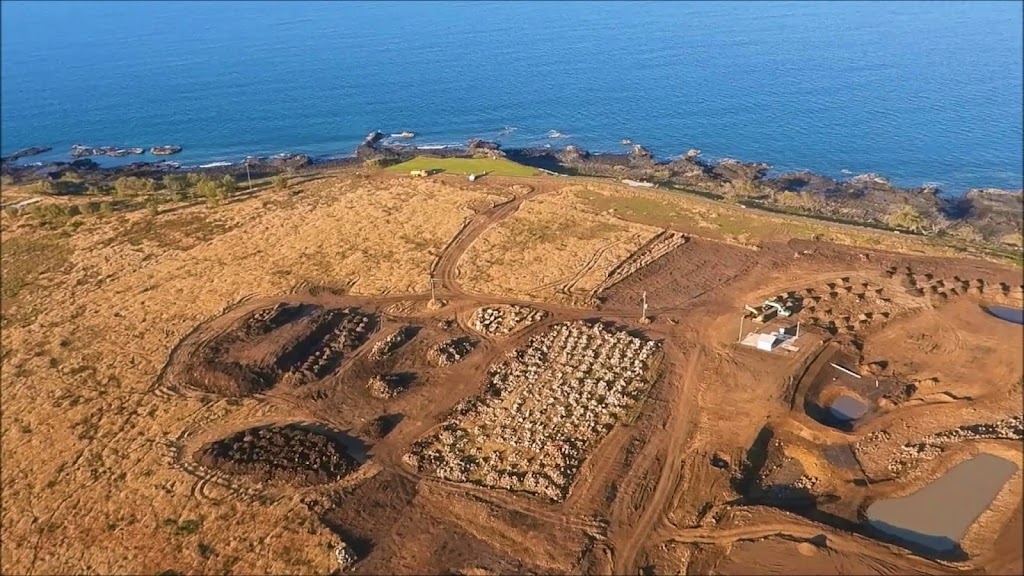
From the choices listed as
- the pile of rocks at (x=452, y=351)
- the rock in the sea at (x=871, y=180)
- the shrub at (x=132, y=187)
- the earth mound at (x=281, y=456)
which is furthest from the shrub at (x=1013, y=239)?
the shrub at (x=132, y=187)

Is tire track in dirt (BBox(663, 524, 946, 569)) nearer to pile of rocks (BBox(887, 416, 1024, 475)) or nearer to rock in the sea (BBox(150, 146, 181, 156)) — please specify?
pile of rocks (BBox(887, 416, 1024, 475))

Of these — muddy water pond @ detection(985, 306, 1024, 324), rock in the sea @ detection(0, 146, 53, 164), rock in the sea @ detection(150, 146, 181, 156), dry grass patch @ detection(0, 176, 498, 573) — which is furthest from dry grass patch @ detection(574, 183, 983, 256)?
rock in the sea @ detection(0, 146, 53, 164)

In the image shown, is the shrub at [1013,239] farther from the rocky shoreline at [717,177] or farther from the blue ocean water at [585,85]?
the blue ocean water at [585,85]

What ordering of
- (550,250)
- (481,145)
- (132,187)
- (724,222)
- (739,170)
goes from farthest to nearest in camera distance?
1. (481,145)
2. (739,170)
3. (132,187)
4. (724,222)
5. (550,250)

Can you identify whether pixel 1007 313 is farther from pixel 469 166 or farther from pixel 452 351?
pixel 469 166

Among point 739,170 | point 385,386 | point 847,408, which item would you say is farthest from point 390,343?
point 739,170
